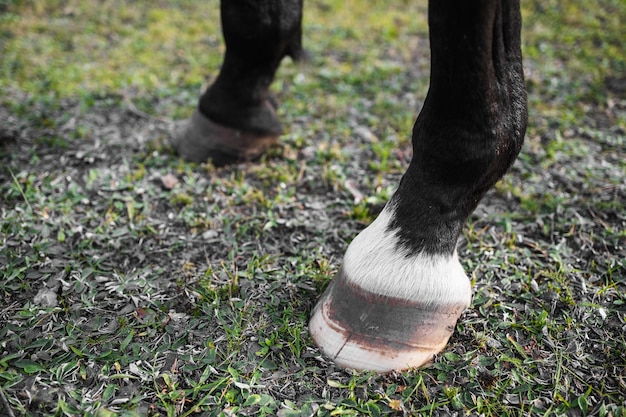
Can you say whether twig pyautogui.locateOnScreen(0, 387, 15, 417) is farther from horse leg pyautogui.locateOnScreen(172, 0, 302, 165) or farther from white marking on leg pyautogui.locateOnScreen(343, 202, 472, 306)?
horse leg pyautogui.locateOnScreen(172, 0, 302, 165)

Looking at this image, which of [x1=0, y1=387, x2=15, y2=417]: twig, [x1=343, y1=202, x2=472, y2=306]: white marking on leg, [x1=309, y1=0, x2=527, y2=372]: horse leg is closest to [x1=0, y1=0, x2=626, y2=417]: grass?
[x1=0, y1=387, x2=15, y2=417]: twig

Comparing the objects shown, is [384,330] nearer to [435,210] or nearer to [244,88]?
[435,210]

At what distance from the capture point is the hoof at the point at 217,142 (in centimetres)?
286

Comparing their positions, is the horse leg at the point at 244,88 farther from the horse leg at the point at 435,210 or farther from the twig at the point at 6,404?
the twig at the point at 6,404

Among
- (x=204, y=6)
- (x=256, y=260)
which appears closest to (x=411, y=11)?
(x=204, y=6)

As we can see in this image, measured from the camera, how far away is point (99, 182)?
2.75 m

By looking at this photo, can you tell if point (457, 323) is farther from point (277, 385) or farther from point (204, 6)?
point (204, 6)

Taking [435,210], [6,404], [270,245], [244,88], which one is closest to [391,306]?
[435,210]

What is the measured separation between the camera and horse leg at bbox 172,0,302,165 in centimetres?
246

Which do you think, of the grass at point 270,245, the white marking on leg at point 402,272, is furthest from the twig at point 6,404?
the white marking on leg at point 402,272

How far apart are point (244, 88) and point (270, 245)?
0.89 m

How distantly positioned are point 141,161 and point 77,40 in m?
2.37

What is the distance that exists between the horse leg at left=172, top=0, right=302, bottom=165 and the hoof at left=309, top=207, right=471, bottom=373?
1.20m

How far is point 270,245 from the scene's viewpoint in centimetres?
237
